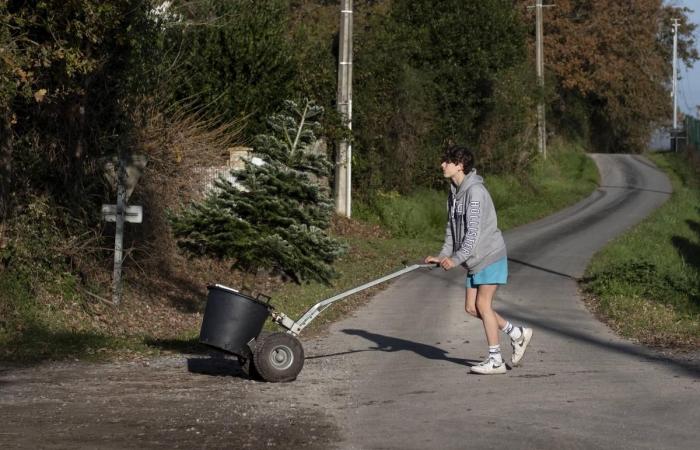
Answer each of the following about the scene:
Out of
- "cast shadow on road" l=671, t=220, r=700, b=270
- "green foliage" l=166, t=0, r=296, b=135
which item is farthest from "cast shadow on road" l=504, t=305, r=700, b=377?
"cast shadow on road" l=671, t=220, r=700, b=270

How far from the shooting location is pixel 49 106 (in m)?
14.2

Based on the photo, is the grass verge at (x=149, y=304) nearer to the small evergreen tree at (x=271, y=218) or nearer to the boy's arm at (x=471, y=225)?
the small evergreen tree at (x=271, y=218)

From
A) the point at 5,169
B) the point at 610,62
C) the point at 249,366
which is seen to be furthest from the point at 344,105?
the point at 610,62

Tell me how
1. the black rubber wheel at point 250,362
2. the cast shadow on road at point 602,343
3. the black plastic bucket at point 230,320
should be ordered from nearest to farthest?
the black plastic bucket at point 230,320
the black rubber wheel at point 250,362
the cast shadow on road at point 602,343

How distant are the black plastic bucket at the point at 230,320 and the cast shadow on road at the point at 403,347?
6.37 ft

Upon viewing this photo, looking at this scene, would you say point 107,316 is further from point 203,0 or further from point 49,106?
point 203,0

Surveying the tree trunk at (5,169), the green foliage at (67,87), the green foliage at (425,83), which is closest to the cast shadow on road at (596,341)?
the green foliage at (67,87)

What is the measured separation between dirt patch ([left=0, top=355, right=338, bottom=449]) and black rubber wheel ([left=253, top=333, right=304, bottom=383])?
0.35 feet

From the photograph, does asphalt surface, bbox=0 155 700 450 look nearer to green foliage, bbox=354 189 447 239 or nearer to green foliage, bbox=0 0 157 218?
green foliage, bbox=0 0 157 218

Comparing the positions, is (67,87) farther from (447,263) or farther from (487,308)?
(487,308)

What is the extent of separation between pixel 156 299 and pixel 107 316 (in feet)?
5.28

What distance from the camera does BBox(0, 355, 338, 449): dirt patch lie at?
294 inches

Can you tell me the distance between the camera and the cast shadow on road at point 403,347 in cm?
1120

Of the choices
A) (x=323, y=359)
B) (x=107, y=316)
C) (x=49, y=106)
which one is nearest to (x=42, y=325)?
(x=107, y=316)
